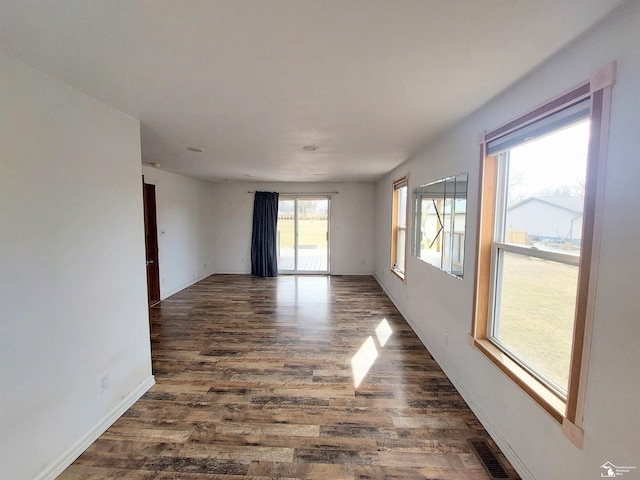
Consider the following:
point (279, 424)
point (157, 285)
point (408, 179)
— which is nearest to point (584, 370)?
point (279, 424)

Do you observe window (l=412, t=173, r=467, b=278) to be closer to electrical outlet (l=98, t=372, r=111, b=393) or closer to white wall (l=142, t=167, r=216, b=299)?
electrical outlet (l=98, t=372, r=111, b=393)

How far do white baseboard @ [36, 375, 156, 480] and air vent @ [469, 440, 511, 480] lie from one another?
2.48 metres

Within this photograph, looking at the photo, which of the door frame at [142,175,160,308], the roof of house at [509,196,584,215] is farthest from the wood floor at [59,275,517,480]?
the roof of house at [509,196,584,215]

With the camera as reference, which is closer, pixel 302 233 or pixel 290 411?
pixel 290 411

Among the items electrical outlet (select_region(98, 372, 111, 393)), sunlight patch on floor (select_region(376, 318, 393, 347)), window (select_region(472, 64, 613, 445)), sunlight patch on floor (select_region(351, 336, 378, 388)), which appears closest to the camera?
window (select_region(472, 64, 613, 445))

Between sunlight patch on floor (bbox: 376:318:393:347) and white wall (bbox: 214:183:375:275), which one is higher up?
white wall (bbox: 214:183:375:275)

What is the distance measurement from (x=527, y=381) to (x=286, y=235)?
223 inches

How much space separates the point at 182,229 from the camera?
5305mm

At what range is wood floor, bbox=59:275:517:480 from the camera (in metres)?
1.58

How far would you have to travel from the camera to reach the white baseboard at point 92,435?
1497 mm

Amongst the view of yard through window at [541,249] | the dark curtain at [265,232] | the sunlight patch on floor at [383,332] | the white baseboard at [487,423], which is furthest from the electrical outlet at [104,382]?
the dark curtain at [265,232]

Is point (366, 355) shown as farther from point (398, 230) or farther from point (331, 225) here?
point (331, 225)

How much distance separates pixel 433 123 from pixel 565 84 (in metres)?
1.06

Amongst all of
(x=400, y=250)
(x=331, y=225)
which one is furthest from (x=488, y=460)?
(x=331, y=225)
